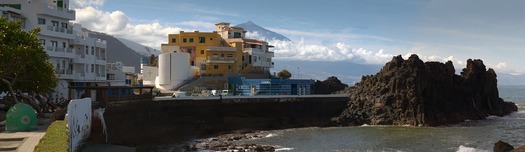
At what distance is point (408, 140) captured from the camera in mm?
45844

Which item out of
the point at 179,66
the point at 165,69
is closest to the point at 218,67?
the point at 179,66

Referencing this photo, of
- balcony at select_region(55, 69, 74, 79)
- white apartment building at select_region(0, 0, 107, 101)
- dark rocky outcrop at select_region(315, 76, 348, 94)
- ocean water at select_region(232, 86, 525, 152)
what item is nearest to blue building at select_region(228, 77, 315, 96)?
dark rocky outcrop at select_region(315, 76, 348, 94)

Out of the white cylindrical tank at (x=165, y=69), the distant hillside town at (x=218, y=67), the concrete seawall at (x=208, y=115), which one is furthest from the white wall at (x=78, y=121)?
the white cylindrical tank at (x=165, y=69)

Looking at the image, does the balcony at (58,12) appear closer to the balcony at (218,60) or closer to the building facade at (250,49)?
the balcony at (218,60)

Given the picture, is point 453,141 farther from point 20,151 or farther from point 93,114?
point 20,151

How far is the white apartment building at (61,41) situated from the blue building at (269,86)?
817 inches

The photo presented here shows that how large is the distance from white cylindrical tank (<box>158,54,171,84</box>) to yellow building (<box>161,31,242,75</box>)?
7.82 meters

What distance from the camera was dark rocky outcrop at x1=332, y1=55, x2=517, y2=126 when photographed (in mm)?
59844

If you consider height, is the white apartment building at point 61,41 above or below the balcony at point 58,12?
below

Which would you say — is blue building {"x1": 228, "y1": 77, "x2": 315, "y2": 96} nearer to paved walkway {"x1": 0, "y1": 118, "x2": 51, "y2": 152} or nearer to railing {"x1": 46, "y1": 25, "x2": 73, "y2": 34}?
railing {"x1": 46, "y1": 25, "x2": 73, "y2": 34}

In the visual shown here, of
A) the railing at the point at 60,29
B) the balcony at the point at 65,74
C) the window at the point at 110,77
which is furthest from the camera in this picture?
the window at the point at 110,77

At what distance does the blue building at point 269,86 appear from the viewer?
74.6 meters

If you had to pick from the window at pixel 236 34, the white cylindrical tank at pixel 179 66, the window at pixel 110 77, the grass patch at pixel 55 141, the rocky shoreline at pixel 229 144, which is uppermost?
the window at pixel 236 34

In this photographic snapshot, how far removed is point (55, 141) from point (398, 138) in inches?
1368
